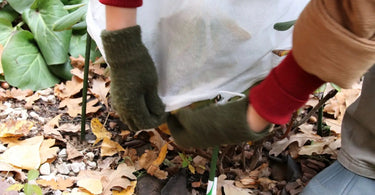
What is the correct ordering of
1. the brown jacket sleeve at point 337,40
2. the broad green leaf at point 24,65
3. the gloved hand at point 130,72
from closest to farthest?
the brown jacket sleeve at point 337,40 → the gloved hand at point 130,72 → the broad green leaf at point 24,65

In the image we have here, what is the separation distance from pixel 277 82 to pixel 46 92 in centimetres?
112

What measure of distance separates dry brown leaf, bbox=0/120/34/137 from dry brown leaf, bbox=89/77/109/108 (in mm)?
277

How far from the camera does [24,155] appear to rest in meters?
1.12

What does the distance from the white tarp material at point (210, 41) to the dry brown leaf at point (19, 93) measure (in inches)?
28.4

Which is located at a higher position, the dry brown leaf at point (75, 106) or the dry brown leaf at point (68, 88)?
the dry brown leaf at point (68, 88)

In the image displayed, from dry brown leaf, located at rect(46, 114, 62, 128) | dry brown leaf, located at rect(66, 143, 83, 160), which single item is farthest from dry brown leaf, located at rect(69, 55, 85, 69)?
dry brown leaf, located at rect(66, 143, 83, 160)

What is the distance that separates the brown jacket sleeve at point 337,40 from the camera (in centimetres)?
50

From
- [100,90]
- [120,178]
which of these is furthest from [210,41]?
[100,90]

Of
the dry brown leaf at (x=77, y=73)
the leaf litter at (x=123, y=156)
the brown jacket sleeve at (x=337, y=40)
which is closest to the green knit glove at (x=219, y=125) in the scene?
the brown jacket sleeve at (x=337, y=40)

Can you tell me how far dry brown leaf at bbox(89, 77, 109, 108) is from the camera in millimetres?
1407

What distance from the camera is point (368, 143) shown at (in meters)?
1.01

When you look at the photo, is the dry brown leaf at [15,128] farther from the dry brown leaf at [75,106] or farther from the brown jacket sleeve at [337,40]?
the brown jacket sleeve at [337,40]

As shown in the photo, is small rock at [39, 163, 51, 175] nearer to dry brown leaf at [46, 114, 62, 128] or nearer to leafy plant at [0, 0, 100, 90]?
dry brown leaf at [46, 114, 62, 128]

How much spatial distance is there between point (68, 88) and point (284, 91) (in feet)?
3.57
